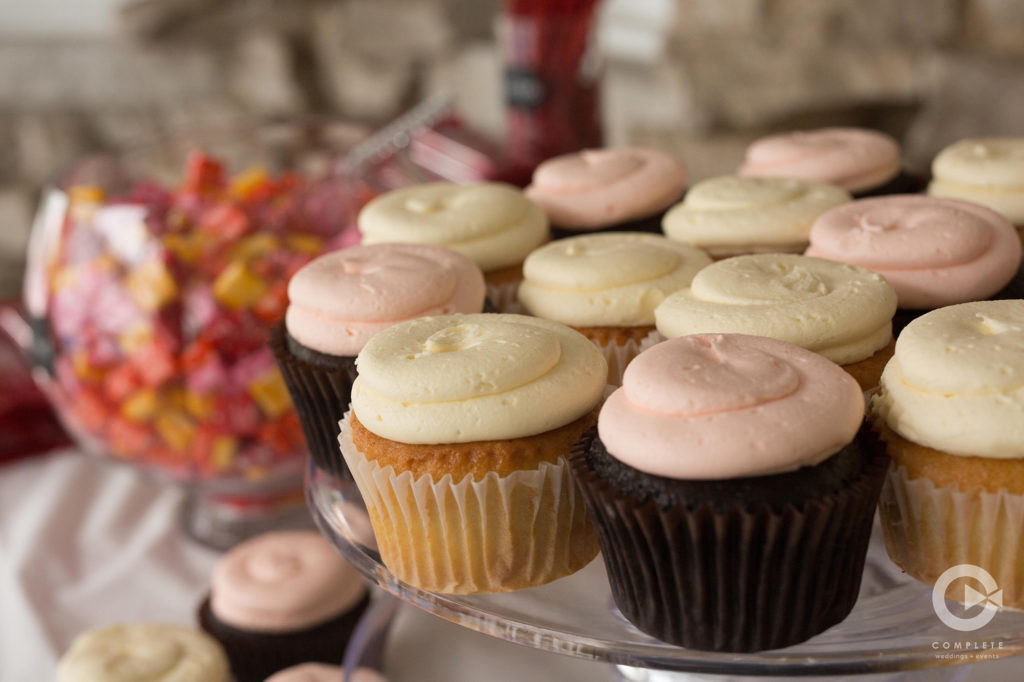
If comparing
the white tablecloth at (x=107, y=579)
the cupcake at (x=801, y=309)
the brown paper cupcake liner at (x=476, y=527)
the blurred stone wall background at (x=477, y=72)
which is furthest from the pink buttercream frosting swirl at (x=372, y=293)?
the blurred stone wall background at (x=477, y=72)

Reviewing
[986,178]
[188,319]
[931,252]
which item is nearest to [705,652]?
[931,252]

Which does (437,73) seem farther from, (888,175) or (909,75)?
(888,175)

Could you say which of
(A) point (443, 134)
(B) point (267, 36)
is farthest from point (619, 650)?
(B) point (267, 36)

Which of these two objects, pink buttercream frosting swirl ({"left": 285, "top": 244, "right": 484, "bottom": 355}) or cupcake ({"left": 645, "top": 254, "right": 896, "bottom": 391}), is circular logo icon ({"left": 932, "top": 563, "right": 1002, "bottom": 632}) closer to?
cupcake ({"left": 645, "top": 254, "right": 896, "bottom": 391})

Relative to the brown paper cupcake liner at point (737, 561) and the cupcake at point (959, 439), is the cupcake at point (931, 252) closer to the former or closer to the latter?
the cupcake at point (959, 439)

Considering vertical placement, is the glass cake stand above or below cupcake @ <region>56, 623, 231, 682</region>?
above

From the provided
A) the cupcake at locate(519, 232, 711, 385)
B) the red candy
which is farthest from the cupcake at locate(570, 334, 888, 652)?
the red candy
